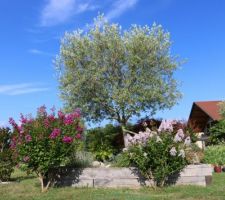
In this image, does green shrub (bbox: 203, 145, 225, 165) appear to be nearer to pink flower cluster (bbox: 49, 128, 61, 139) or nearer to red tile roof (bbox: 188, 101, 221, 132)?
pink flower cluster (bbox: 49, 128, 61, 139)

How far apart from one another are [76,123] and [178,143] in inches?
110

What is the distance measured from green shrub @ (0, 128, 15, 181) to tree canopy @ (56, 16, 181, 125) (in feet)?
37.2

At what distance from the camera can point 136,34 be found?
1116 inches

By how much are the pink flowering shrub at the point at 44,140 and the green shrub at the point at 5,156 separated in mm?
3439

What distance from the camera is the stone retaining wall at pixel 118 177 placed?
496 inches

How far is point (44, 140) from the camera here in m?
12.3

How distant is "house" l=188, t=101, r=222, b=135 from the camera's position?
32906 mm

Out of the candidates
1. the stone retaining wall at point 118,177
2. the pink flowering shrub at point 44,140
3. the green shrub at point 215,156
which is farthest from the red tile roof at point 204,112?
the pink flowering shrub at point 44,140

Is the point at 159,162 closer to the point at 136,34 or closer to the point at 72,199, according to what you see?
the point at 72,199

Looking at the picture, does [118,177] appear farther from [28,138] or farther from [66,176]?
[28,138]

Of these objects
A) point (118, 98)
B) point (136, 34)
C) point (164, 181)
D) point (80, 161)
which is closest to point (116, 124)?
point (118, 98)

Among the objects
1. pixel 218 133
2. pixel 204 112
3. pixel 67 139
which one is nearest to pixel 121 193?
pixel 67 139

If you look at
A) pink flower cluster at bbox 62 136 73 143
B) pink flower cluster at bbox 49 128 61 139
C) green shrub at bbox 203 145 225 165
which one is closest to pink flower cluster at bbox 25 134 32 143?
pink flower cluster at bbox 49 128 61 139

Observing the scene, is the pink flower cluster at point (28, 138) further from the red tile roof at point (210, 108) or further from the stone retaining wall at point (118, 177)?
the red tile roof at point (210, 108)
